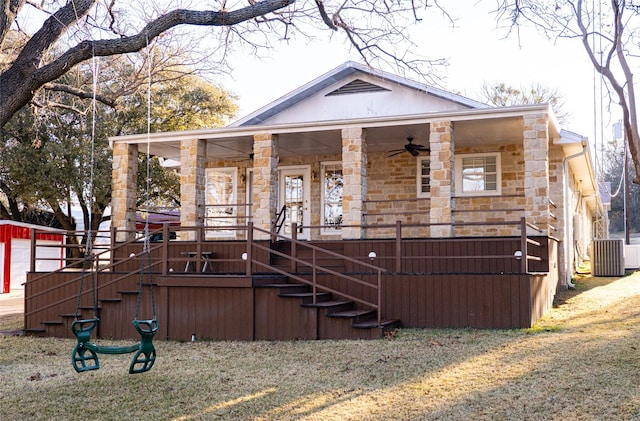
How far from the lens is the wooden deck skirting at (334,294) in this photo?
10648mm

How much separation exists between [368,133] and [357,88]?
206 centimetres

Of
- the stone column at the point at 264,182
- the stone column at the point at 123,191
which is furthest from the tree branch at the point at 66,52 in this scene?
the stone column at the point at 123,191

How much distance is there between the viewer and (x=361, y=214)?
13.4 metres

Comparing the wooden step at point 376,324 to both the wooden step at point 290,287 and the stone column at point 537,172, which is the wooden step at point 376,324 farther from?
the stone column at point 537,172

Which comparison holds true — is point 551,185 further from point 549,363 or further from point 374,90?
point 549,363

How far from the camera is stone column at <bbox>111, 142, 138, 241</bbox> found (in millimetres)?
15391

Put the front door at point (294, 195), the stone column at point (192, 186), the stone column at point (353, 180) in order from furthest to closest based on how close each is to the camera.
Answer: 1. the front door at point (294, 195)
2. the stone column at point (192, 186)
3. the stone column at point (353, 180)

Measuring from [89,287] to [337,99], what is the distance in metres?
7.32

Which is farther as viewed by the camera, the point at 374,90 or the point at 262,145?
the point at 374,90

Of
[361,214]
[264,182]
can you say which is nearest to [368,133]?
[361,214]

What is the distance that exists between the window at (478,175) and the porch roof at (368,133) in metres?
0.43

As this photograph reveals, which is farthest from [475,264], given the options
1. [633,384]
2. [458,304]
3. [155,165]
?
[155,165]

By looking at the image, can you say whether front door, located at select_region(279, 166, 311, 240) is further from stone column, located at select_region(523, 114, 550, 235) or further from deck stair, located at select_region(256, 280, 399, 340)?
stone column, located at select_region(523, 114, 550, 235)

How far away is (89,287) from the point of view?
1288 cm
